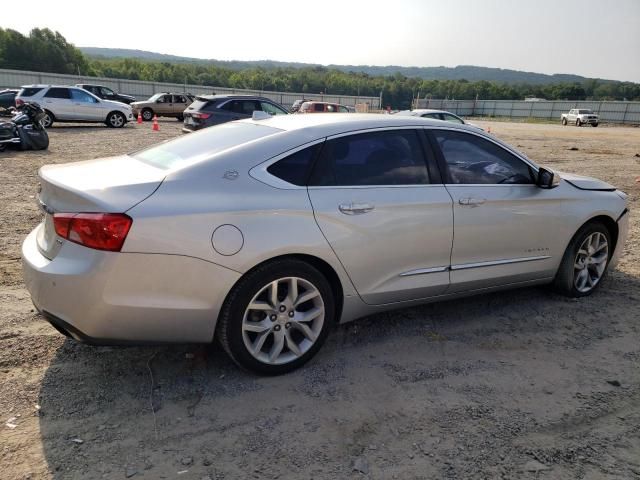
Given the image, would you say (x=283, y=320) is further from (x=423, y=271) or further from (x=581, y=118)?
(x=581, y=118)

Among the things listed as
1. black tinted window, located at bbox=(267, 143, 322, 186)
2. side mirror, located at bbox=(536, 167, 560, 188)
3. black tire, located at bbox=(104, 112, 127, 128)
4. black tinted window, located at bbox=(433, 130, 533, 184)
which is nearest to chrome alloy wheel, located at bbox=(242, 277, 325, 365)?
black tinted window, located at bbox=(267, 143, 322, 186)

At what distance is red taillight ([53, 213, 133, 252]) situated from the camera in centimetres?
269

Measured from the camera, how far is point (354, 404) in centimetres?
303

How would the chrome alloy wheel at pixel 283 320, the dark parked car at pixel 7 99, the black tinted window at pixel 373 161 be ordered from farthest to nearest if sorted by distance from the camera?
1. the dark parked car at pixel 7 99
2. the black tinted window at pixel 373 161
3. the chrome alloy wheel at pixel 283 320

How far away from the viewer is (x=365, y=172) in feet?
11.5

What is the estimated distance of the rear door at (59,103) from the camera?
20.2 meters

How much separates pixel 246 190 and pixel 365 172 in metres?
0.90

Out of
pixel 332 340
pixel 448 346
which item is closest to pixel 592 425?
pixel 448 346

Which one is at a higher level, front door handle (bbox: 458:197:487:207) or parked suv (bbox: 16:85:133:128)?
front door handle (bbox: 458:197:487:207)

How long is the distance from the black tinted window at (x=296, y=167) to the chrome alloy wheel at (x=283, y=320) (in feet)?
2.09

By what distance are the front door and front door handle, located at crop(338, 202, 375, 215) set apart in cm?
77

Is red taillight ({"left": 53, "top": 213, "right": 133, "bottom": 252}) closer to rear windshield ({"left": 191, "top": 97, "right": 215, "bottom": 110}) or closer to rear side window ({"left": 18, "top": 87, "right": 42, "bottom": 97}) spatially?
rear windshield ({"left": 191, "top": 97, "right": 215, "bottom": 110})

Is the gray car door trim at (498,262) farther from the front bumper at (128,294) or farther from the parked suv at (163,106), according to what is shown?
the parked suv at (163,106)

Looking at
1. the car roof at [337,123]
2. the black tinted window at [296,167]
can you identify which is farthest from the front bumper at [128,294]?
the car roof at [337,123]
